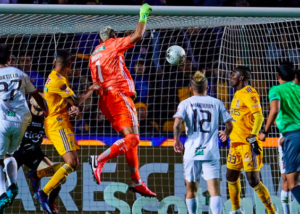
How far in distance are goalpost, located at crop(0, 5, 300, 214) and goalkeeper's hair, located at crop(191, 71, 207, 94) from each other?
4.84ft

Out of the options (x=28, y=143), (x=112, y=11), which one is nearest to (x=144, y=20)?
(x=112, y=11)

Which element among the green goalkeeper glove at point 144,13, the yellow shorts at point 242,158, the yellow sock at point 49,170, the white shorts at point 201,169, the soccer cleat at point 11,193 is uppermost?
the green goalkeeper glove at point 144,13

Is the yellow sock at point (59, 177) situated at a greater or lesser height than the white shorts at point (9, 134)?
lesser

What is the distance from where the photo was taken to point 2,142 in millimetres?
7844

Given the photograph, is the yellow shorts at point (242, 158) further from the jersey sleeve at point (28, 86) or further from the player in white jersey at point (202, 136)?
the jersey sleeve at point (28, 86)

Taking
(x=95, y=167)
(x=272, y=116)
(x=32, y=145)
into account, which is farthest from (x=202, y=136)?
(x=32, y=145)

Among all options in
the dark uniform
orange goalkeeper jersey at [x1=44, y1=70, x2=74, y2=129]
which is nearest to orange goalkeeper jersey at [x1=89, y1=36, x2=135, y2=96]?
orange goalkeeper jersey at [x1=44, y1=70, x2=74, y2=129]

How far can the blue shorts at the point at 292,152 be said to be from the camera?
A: 7742 mm

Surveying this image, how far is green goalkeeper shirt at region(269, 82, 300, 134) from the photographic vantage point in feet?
25.8

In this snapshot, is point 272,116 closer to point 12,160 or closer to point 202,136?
point 202,136

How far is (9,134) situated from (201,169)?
2442mm

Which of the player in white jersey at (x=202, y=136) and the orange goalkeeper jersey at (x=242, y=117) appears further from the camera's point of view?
the orange goalkeeper jersey at (x=242, y=117)

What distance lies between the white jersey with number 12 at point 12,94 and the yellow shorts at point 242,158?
3.07 m

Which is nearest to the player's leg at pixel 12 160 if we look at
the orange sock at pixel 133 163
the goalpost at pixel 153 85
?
the orange sock at pixel 133 163
